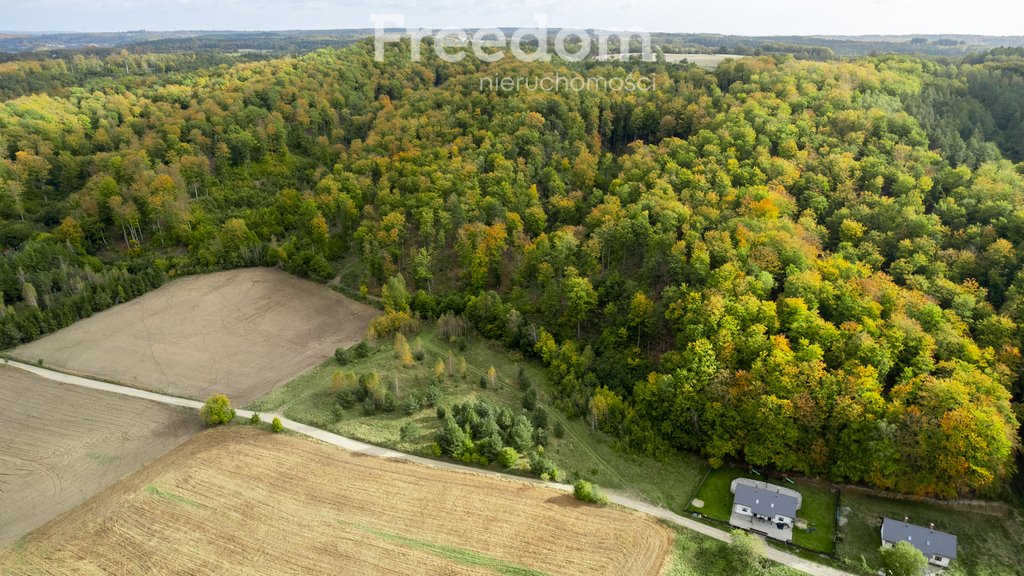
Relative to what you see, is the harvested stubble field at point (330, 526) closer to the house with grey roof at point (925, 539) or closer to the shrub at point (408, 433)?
the shrub at point (408, 433)

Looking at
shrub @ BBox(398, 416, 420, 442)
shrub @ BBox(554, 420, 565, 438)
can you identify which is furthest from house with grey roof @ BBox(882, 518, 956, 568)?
shrub @ BBox(398, 416, 420, 442)

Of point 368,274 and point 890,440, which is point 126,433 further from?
point 890,440

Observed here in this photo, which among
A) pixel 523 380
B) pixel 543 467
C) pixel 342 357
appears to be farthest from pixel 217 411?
pixel 543 467

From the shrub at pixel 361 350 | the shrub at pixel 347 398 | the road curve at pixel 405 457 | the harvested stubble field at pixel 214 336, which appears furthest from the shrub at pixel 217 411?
the shrub at pixel 361 350

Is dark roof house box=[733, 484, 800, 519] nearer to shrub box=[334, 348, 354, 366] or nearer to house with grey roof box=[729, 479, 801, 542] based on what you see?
house with grey roof box=[729, 479, 801, 542]

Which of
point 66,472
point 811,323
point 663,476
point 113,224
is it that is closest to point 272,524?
point 66,472

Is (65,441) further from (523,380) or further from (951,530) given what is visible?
(951,530)
